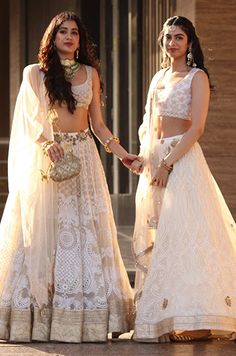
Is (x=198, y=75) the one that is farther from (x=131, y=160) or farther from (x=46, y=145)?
(x=46, y=145)

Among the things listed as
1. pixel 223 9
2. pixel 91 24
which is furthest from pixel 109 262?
pixel 91 24

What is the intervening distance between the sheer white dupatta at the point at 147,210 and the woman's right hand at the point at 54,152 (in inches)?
23.0

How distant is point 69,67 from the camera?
8500mm

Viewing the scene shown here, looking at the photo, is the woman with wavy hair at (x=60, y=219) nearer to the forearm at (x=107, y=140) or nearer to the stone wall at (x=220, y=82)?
the forearm at (x=107, y=140)

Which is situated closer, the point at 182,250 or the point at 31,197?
the point at 182,250

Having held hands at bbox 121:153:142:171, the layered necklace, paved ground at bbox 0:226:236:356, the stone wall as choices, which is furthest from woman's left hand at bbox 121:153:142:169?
the stone wall

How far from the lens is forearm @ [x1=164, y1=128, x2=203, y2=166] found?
329 inches

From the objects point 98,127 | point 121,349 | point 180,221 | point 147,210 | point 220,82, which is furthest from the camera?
point 220,82

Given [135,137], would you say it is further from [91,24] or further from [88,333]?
[88,333]

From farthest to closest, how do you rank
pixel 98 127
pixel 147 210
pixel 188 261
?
pixel 98 127 < pixel 147 210 < pixel 188 261

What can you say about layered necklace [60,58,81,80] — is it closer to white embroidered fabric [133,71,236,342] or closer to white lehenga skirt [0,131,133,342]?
white lehenga skirt [0,131,133,342]

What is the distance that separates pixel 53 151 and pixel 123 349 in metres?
1.22

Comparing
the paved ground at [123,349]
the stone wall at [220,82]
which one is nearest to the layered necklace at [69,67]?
the paved ground at [123,349]

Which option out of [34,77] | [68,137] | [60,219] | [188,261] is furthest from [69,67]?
[188,261]
